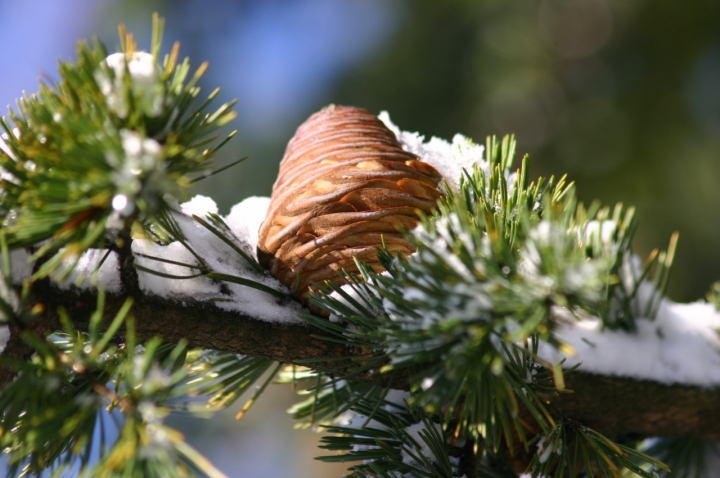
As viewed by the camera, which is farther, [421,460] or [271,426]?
[271,426]

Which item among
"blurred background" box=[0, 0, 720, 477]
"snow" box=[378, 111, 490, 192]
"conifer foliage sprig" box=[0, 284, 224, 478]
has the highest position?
"blurred background" box=[0, 0, 720, 477]

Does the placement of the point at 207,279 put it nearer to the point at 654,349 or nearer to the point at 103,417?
the point at 103,417

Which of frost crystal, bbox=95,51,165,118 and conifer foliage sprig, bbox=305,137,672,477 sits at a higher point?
frost crystal, bbox=95,51,165,118

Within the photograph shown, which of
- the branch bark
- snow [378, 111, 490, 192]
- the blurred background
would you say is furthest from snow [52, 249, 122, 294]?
the blurred background

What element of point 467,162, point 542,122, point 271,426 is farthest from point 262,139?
point 467,162

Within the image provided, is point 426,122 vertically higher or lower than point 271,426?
higher

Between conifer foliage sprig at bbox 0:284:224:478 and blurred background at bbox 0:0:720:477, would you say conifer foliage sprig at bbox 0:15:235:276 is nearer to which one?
conifer foliage sprig at bbox 0:284:224:478

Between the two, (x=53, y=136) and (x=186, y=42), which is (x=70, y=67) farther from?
(x=186, y=42)

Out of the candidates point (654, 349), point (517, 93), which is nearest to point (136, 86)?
point (654, 349)
